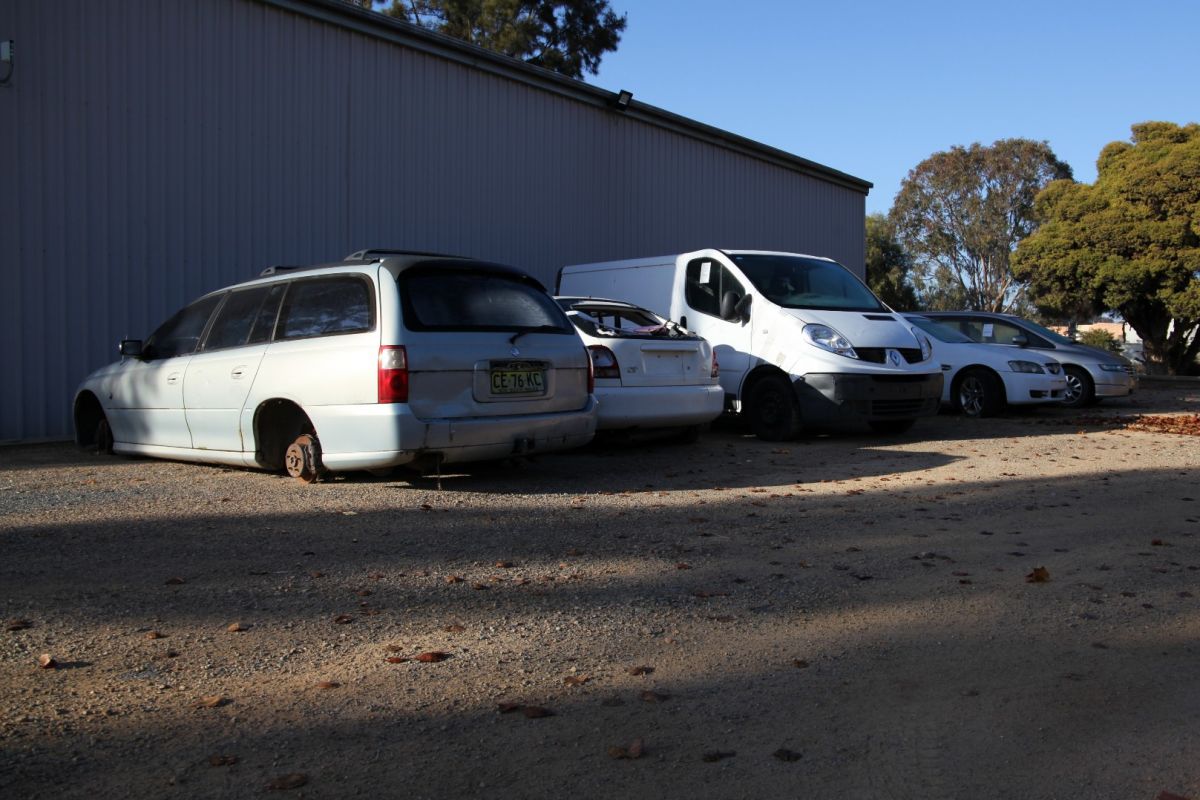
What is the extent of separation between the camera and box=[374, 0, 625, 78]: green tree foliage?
33.9 m

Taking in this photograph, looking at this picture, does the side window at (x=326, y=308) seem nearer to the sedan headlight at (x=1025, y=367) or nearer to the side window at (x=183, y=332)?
the side window at (x=183, y=332)

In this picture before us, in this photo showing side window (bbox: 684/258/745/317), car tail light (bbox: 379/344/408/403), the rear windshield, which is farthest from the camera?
side window (bbox: 684/258/745/317)

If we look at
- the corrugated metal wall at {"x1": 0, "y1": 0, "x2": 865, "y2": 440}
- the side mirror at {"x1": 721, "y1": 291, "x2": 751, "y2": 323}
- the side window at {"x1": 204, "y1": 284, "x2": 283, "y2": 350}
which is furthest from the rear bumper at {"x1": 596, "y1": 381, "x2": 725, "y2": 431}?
the corrugated metal wall at {"x1": 0, "y1": 0, "x2": 865, "y2": 440}

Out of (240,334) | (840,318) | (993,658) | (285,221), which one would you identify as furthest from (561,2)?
(993,658)

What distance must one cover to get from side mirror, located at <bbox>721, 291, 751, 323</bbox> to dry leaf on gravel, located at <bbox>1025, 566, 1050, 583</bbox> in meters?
6.19

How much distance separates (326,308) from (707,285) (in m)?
5.27

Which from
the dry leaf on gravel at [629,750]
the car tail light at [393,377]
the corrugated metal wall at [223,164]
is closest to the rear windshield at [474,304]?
the car tail light at [393,377]

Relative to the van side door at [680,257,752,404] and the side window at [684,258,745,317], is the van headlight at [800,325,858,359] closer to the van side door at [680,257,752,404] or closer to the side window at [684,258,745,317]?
the van side door at [680,257,752,404]

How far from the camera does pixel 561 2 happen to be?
35.8 meters

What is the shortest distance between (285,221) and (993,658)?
34.6 ft

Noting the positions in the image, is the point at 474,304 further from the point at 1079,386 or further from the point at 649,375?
the point at 1079,386

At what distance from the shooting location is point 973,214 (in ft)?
157

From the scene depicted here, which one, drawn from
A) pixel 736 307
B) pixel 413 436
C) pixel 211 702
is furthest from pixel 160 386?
pixel 736 307

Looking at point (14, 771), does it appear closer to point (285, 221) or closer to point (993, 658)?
point (993, 658)
